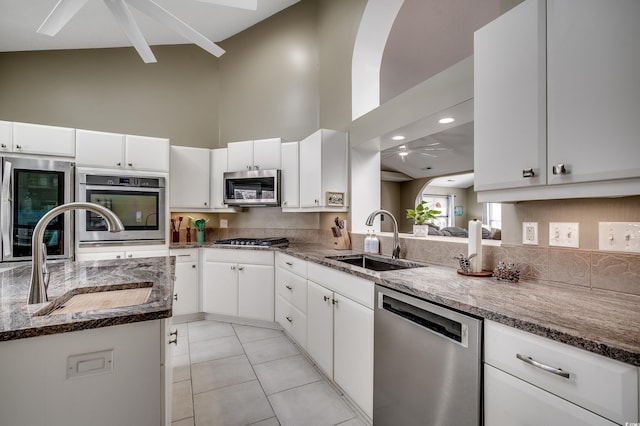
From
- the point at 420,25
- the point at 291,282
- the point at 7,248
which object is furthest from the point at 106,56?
the point at 420,25

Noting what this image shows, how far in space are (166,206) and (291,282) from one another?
1.72 meters

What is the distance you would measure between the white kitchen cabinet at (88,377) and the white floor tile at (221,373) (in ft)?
4.07

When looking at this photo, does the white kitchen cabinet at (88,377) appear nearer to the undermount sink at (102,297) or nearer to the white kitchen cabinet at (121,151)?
the undermount sink at (102,297)

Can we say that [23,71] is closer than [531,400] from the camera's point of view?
No

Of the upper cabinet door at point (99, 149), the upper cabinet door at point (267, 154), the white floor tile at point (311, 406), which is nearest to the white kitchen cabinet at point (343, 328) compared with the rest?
the white floor tile at point (311, 406)

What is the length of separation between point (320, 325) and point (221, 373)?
87 centimetres

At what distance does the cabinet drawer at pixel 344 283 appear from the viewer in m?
1.69

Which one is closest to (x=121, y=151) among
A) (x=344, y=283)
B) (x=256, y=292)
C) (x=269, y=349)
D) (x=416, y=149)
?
(x=256, y=292)

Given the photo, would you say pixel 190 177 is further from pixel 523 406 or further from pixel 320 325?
pixel 523 406

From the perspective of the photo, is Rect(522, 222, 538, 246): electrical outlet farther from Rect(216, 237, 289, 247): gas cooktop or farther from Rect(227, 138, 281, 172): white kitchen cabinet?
Rect(227, 138, 281, 172): white kitchen cabinet

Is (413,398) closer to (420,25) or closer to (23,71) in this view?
(420,25)

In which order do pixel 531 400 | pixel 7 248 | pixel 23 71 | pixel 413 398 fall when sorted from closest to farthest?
pixel 531 400 < pixel 413 398 < pixel 7 248 < pixel 23 71

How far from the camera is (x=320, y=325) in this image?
7.30 ft

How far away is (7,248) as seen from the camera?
264 centimetres
